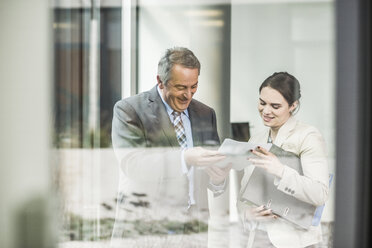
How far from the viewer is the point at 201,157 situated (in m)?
3.00

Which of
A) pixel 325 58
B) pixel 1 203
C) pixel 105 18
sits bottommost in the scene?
pixel 1 203

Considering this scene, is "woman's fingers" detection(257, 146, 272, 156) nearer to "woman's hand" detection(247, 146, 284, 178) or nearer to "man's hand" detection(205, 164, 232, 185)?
"woman's hand" detection(247, 146, 284, 178)

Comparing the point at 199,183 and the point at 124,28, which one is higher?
the point at 124,28

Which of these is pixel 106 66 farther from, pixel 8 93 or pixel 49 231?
pixel 49 231

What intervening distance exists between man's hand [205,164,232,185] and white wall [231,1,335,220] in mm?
251

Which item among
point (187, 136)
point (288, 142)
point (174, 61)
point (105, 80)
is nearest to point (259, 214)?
point (288, 142)

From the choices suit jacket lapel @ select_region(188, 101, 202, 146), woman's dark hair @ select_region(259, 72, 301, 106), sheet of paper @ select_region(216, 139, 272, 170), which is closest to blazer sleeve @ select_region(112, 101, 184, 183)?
suit jacket lapel @ select_region(188, 101, 202, 146)

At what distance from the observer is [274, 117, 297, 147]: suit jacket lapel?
9.78 feet

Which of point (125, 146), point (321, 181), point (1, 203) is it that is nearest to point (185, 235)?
point (125, 146)

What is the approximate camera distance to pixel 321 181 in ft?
9.72

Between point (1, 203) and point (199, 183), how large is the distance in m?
0.99

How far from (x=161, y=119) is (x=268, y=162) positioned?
593mm

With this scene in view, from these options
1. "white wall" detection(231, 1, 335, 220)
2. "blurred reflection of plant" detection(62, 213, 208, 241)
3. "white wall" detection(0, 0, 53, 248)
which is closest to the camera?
"white wall" detection(0, 0, 53, 248)

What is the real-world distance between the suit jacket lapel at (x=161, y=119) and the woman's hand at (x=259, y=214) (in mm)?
522
